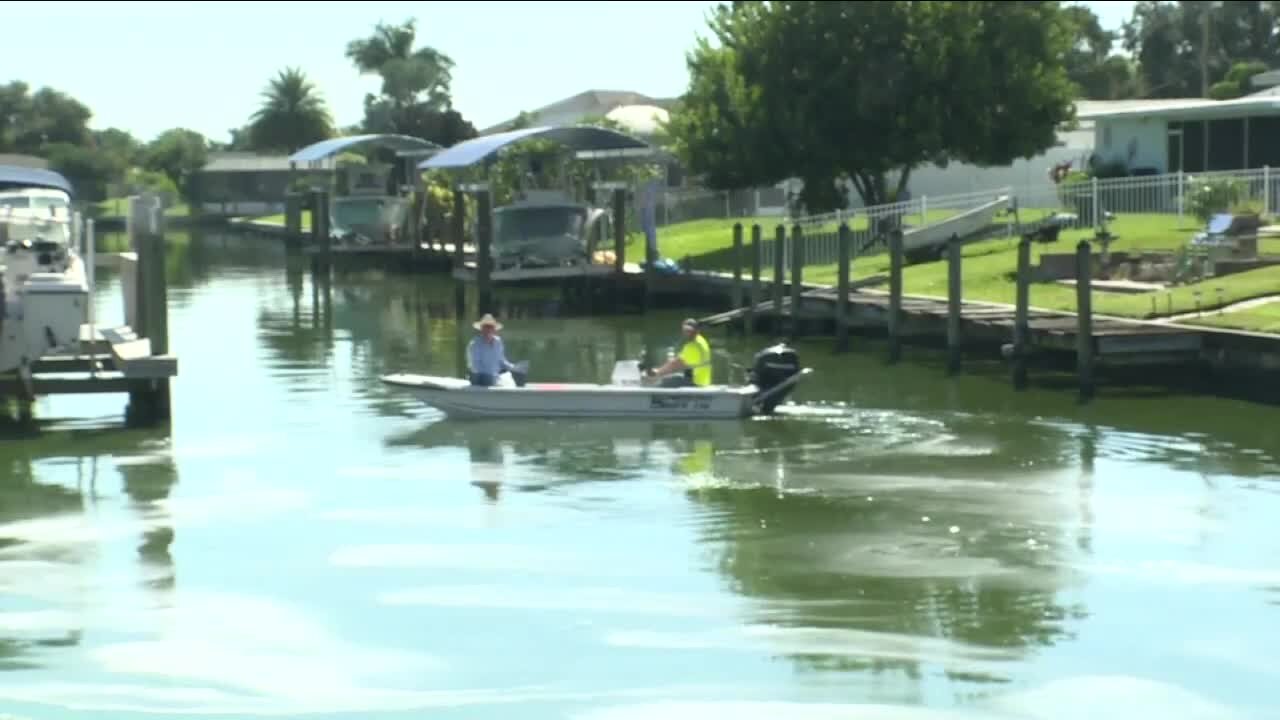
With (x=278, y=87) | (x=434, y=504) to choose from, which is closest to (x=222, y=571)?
(x=434, y=504)

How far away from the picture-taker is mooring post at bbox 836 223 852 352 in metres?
40.6

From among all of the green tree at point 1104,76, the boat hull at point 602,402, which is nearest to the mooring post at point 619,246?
the boat hull at point 602,402

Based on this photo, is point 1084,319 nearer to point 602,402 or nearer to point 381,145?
point 602,402

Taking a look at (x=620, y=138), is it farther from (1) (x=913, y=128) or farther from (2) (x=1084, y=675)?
(2) (x=1084, y=675)

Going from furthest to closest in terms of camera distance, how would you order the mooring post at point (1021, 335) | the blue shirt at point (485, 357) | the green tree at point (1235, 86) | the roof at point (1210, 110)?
1. the green tree at point (1235, 86)
2. the roof at point (1210, 110)
3. the mooring post at point (1021, 335)
4. the blue shirt at point (485, 357)

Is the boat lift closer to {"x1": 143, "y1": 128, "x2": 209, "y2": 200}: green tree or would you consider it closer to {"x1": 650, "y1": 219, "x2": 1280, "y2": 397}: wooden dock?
{"x1": 650, "y1": 219, "x2": 1280, "y2": 397}: wooden dock

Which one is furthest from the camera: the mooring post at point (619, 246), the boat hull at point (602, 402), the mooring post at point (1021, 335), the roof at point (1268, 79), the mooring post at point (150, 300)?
the roof at point (1268, 79)

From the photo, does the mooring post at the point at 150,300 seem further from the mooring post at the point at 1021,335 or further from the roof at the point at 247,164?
the roof at the point at 247,164

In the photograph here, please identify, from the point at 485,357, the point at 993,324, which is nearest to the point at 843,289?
the point at 993,324

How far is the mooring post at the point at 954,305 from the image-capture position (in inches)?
1413

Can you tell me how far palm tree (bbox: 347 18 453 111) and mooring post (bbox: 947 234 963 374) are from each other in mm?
118737

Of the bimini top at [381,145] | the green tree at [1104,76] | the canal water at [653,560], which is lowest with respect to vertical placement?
the canal water at [653,560]

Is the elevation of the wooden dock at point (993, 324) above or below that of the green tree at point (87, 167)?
below

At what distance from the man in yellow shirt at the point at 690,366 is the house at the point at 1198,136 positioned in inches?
1089
